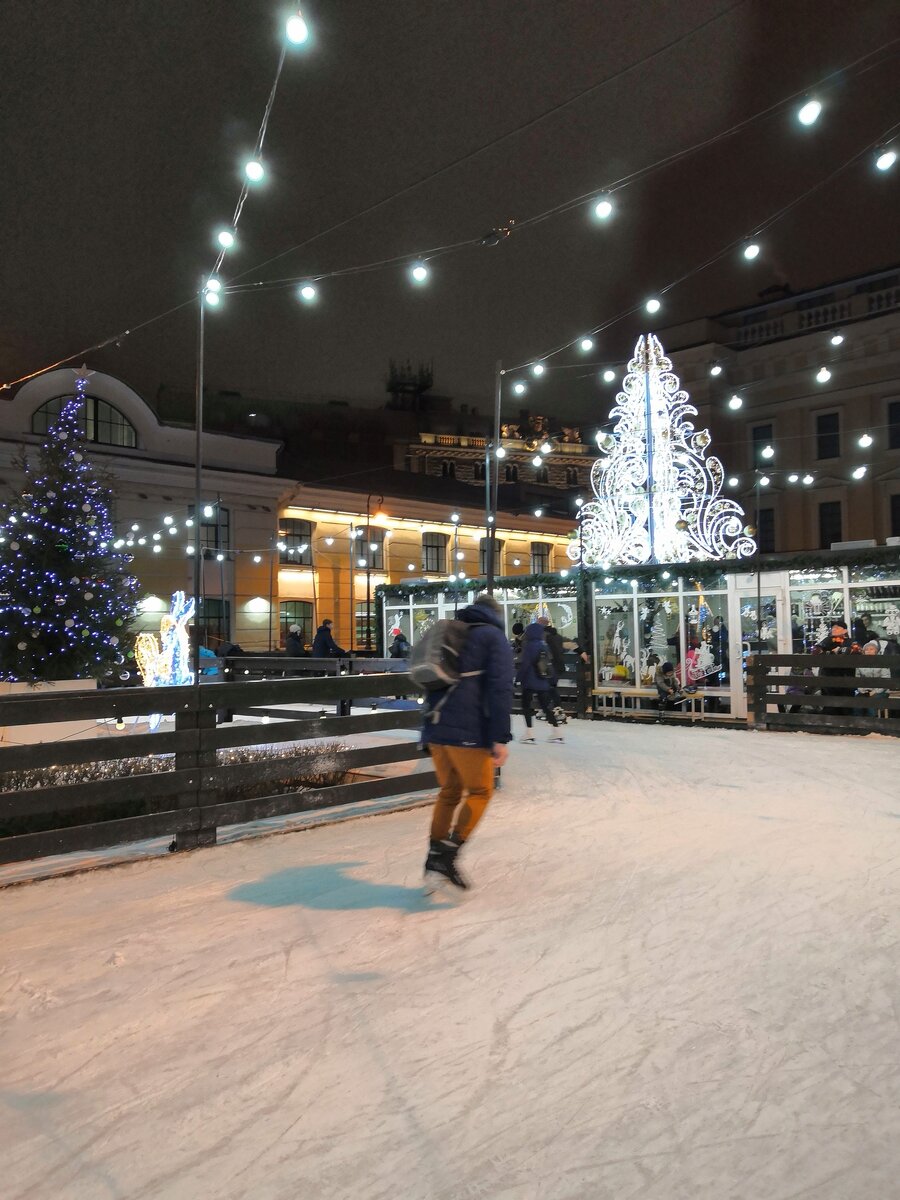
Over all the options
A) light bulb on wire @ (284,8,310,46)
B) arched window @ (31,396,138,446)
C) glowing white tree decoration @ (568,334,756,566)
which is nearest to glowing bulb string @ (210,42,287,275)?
light bulb on wire @ (284,8,310,46)

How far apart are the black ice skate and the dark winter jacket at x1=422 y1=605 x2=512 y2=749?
22.8 inches

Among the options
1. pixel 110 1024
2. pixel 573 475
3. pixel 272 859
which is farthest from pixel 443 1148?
pixel 573 475

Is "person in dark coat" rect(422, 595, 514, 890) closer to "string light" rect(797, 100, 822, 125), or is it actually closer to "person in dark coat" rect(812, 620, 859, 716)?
"string light" rect(797, 100, 822, 125)

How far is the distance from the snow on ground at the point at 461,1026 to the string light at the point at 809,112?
5851 mm

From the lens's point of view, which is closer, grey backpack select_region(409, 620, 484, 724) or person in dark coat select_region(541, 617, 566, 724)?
grey backpack select_region(409, 620, 484, 724)

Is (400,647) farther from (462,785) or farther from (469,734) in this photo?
(469,734)

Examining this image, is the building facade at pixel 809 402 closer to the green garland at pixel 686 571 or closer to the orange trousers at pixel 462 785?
the green garland at pixel 686 571

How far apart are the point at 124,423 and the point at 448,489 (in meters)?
15.1

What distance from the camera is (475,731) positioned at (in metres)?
4.61

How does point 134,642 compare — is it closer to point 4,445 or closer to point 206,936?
point 4,445

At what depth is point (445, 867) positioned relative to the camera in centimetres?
464

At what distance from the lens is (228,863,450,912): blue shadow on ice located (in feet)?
15.0

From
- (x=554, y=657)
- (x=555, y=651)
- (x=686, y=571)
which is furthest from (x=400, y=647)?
(x=554, y=657)

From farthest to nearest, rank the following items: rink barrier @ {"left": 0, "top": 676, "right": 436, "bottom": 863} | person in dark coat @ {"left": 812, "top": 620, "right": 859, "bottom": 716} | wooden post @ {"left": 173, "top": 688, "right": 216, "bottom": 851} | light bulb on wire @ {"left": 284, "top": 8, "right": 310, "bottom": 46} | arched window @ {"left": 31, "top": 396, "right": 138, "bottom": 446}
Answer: arched window @ {"left": 31, "top": 396, "right": 138, "bottom": 446} < person in dark coat @ {"left": 812, "top": 620, "right": 859, "bottom": 716} < light bulb on wire @ {"left": 284, "top": 8, "right": 310, "bottom": 46} < wooden post @ {"left": 173, "top": 688, "right": 216, "bottom": 851} < rink barrier @ {"left": 0, "top": 676, "right": 436, "bottom": 863}
